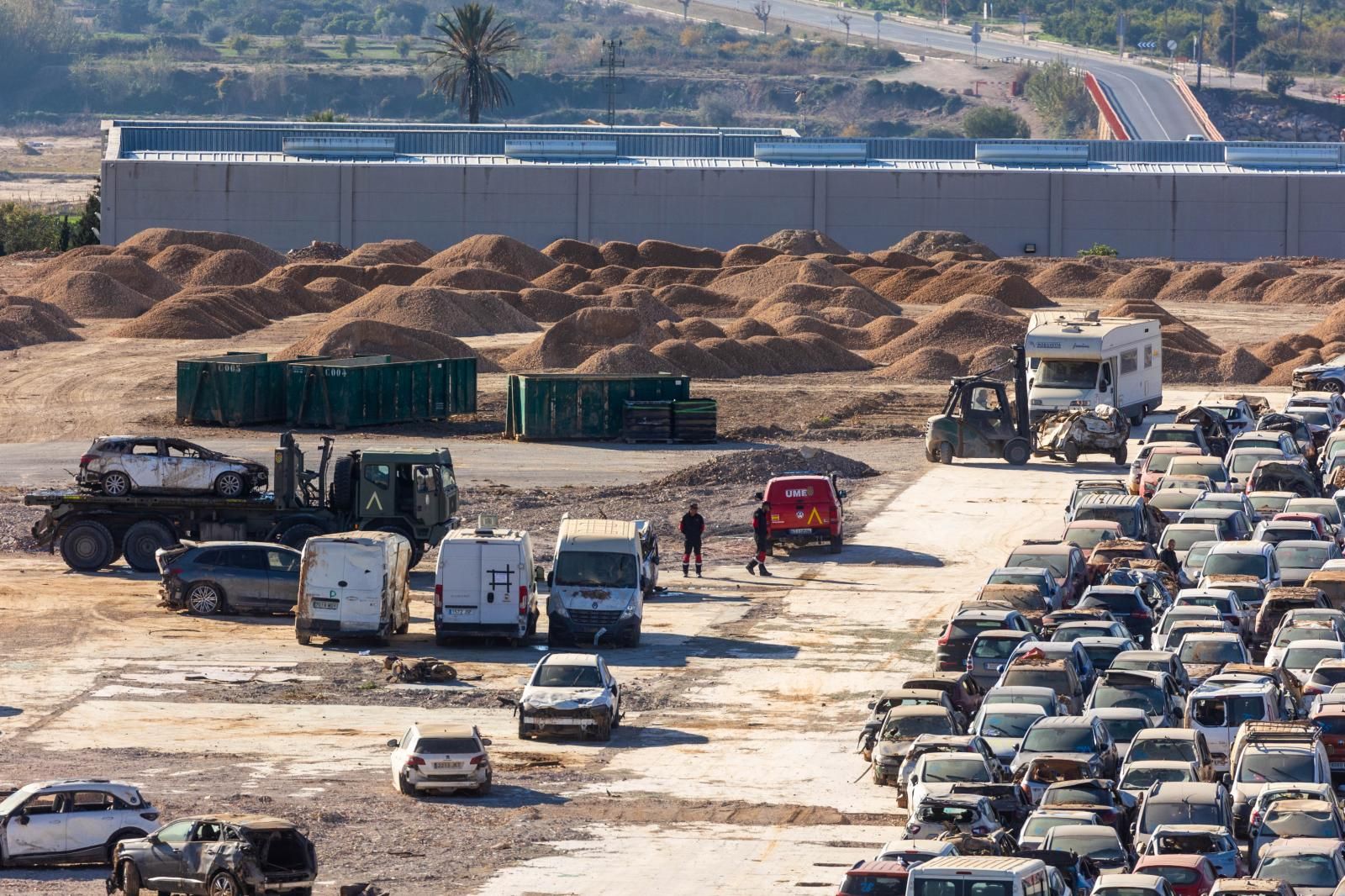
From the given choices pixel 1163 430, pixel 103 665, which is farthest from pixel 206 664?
pixel 1163 430

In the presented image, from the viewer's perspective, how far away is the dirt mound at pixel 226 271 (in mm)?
98125

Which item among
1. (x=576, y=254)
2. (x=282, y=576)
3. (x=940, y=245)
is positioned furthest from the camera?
(x=940, y=245)

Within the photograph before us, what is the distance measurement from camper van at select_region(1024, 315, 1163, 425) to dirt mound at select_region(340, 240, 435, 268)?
164ft

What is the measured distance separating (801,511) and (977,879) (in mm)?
24614

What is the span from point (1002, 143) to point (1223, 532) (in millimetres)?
82554

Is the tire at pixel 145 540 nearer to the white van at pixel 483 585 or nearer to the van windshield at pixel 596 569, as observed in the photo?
the white van at pixel 483 585

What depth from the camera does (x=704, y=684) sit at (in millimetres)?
32094

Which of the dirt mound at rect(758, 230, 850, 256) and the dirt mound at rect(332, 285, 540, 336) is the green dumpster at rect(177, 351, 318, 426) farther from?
the dirt mound at rect(758, 230, 850, 256)

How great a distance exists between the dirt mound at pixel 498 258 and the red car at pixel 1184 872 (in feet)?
268

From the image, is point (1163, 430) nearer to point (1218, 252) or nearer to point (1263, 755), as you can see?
point (1263, 755)

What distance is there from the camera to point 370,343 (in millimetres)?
70688

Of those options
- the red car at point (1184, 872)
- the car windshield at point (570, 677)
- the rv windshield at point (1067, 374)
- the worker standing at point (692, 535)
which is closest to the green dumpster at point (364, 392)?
the rv windshield at point (1067, 374)

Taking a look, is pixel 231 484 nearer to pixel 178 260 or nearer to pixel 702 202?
pixel 178 260

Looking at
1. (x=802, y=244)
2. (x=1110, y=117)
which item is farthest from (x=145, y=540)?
(x=1110, y=117)
